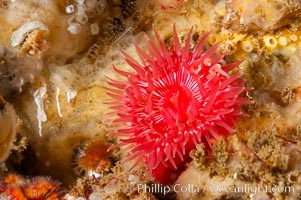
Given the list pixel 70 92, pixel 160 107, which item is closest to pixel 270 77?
pixel 160 107

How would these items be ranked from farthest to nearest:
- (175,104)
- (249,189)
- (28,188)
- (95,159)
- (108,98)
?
1. (108,98)
2. (95,159)
3. (28,188)
4. (175,104)
5. (249,189)

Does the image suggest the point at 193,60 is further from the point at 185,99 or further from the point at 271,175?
the point at 271,175

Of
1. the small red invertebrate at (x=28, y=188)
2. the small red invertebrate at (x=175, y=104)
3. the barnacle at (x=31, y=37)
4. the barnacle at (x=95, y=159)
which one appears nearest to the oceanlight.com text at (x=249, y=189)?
the small red invertebrate at (x=175, y=104)

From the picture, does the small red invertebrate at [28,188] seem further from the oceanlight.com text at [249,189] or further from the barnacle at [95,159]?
the oceanlight.com text at [249,189]

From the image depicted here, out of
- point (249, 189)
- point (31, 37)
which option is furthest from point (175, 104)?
point (31, 37)

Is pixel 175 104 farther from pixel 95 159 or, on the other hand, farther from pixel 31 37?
pixel 31 37

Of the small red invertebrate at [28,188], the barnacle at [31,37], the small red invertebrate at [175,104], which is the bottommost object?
the small red invertebrate at [28,188]

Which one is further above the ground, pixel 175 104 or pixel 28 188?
pixel 175 104

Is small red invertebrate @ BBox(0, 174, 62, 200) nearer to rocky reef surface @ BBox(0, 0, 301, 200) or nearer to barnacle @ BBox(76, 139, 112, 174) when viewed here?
rocky reef surface @ BBox(0, 0, 301, 200)
